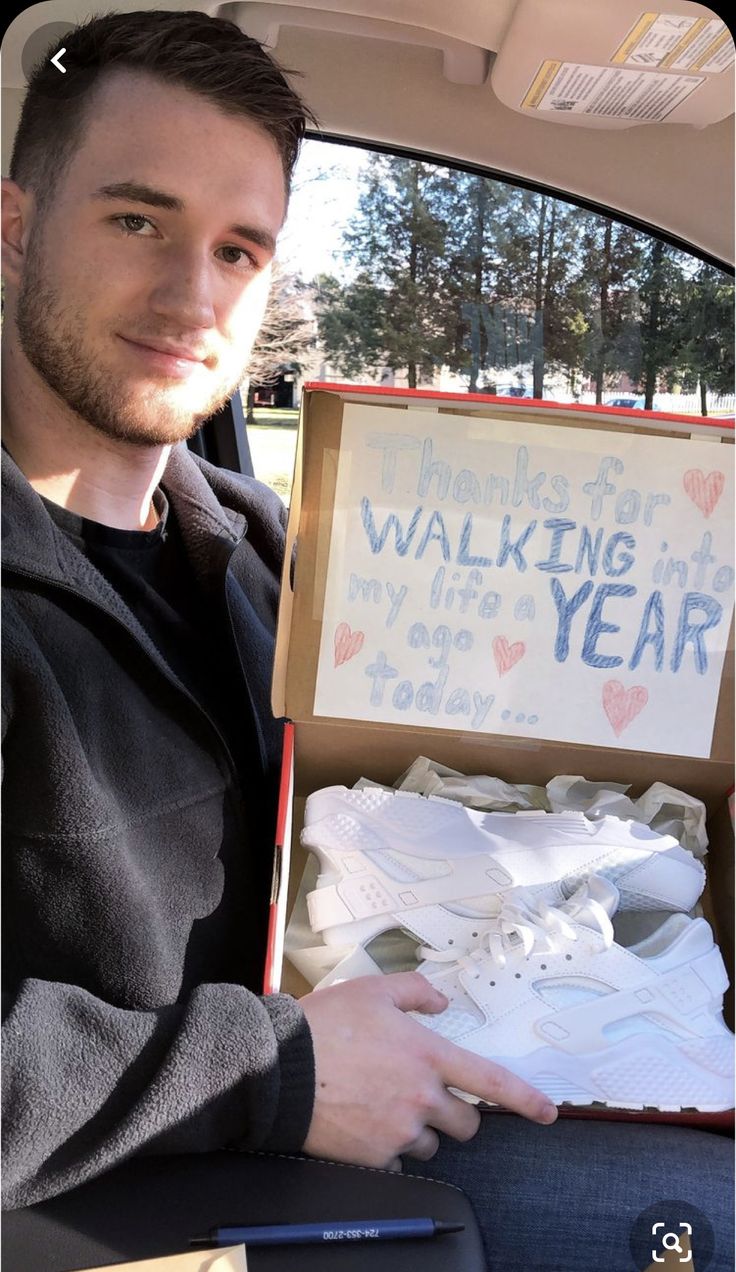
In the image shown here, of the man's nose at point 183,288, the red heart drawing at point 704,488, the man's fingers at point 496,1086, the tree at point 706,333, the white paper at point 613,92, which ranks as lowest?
the man's fingers at point 496,1086

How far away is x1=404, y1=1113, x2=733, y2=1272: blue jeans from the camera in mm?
746

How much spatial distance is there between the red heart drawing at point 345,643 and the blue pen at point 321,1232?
505mm

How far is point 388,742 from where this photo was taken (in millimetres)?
1051

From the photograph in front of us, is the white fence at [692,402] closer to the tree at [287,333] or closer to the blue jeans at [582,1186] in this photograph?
the tree at [287,333]

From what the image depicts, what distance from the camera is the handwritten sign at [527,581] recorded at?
3.15ft

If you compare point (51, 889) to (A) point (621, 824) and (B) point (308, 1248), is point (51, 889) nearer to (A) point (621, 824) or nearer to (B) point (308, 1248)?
(B) point (308, 1248)

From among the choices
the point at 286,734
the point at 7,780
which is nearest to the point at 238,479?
the point at 286,734

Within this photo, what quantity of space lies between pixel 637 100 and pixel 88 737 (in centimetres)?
90

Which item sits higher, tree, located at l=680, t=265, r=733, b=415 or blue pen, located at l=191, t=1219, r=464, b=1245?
tree, located at l=680, t=265, r=733, b=415

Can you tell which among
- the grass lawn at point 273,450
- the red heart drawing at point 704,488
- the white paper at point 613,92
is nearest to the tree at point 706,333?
the white paper at point 613,92

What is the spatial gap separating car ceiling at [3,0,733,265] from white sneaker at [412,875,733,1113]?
0.84 metres

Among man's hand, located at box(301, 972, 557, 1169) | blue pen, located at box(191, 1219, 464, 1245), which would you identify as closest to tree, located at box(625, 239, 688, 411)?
man's hand, located at box(301, 972, 557, 1169)

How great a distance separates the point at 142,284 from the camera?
1.01 meters

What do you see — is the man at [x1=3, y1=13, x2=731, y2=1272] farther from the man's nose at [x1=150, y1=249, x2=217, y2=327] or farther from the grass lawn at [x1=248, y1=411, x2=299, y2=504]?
the grass lawn at [x1=248, y1=411, x2=299, y2=504]
